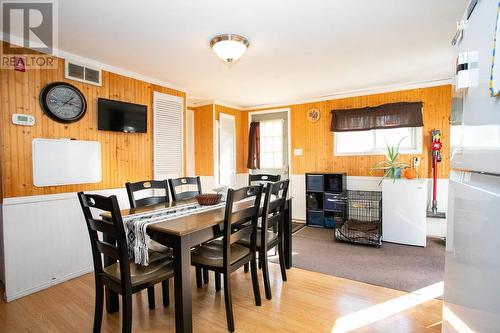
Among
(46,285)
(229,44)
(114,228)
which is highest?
(229,44)

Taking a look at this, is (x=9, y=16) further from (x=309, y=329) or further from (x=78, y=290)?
(x=309, y=329)

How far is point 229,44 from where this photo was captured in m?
2.44

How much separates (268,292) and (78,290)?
1.89 meters

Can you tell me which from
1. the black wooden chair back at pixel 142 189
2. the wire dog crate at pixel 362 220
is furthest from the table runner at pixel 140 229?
the wire dog crate at pixel 362 220

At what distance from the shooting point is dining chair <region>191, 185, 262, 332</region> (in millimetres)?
1815

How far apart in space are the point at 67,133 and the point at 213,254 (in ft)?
7.17

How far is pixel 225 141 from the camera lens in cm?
546

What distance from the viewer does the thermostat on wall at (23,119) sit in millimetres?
2410

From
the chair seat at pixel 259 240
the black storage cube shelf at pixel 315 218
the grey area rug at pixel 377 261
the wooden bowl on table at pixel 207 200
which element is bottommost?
the grey area rug at pixel 377 261

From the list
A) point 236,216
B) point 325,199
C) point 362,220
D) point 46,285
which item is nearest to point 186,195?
point 236,216

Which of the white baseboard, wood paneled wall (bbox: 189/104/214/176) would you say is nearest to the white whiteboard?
the white baseboard

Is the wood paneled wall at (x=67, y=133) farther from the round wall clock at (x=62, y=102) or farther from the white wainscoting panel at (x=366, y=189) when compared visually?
the white wainscoting panel at (x=366, y=189)

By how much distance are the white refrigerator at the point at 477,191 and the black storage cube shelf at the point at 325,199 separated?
3.60 metres

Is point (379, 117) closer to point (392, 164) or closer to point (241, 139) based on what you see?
point (392, 164)
